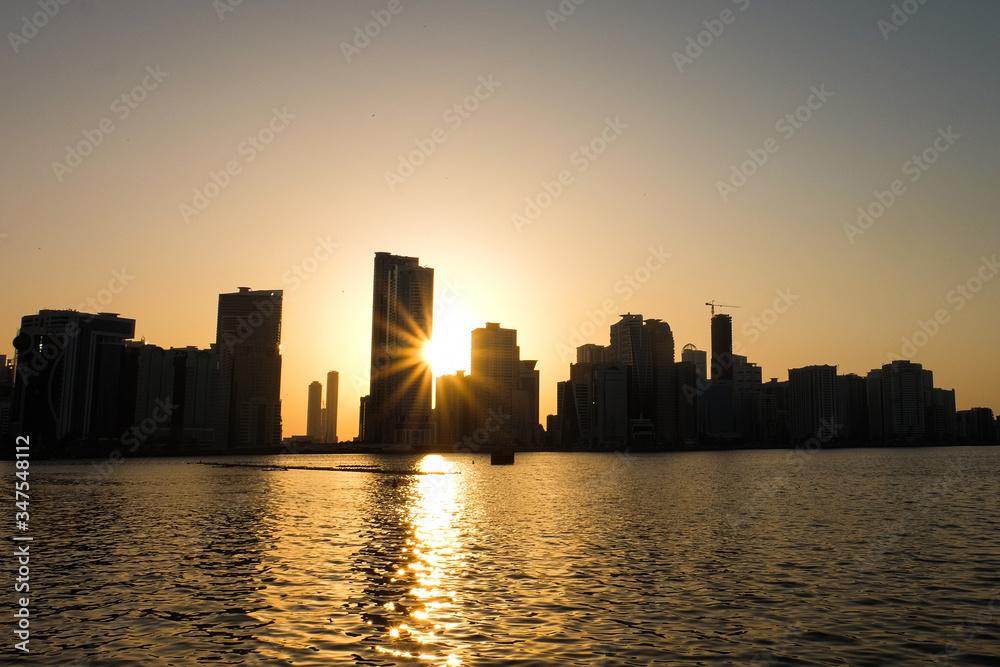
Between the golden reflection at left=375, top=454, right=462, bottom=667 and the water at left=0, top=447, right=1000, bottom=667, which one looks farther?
the water at left=0, top=447, right=1000, bottom=667

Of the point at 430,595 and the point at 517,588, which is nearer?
the point at 430,595

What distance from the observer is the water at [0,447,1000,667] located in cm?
2858

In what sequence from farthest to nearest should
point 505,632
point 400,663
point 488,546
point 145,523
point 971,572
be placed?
point 145,523
point 488,546
point 971,572
point 505,632
point 400,663

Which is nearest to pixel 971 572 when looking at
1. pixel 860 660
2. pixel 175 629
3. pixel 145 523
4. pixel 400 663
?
pixel 860 660

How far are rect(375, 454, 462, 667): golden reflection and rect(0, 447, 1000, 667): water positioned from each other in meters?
0.16

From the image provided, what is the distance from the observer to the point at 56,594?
127 ft

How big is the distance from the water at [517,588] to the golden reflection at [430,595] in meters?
0.16

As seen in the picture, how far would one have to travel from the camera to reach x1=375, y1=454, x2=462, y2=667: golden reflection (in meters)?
28.2

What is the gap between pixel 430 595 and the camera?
3800 centimetres

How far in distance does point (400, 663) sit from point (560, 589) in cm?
1463

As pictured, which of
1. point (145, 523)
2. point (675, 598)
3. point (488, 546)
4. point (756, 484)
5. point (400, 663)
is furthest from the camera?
point (756, 484)

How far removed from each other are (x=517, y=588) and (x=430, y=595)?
4718 mm

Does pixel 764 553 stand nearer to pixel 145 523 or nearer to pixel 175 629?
pixel 175 629

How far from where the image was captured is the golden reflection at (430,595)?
28.2 meters
